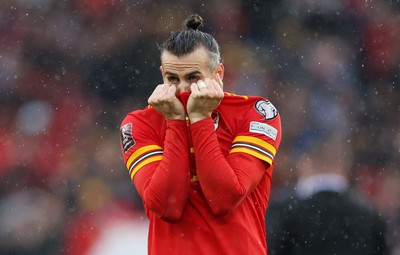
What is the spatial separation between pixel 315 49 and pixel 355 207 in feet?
3.53

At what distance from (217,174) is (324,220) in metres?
2.40

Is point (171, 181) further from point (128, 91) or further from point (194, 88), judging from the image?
point (128, 91)

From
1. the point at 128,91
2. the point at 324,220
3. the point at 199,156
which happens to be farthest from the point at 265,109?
the point at 128,91

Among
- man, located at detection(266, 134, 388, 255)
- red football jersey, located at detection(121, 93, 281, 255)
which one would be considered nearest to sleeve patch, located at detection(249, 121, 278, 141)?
red football jersey, located at detection(121, 93, 281, 255)

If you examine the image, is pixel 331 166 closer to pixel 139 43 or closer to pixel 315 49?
pixel 315 49

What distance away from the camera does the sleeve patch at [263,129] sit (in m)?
1.97

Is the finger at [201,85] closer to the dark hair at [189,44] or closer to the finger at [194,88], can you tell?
the finger at [194,88]

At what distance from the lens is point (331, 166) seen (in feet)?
13.8

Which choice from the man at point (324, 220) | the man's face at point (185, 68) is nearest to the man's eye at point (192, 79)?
the man's face at point (185, 68)

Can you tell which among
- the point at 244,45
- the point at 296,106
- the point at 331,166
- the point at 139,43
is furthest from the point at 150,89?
the point at 331,166

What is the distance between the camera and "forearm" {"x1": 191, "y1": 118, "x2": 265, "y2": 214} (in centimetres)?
180

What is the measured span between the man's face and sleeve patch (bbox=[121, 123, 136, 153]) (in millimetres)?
193

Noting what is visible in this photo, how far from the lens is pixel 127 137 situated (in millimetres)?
2039

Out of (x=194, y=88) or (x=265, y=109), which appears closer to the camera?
(x=194, y=88)
